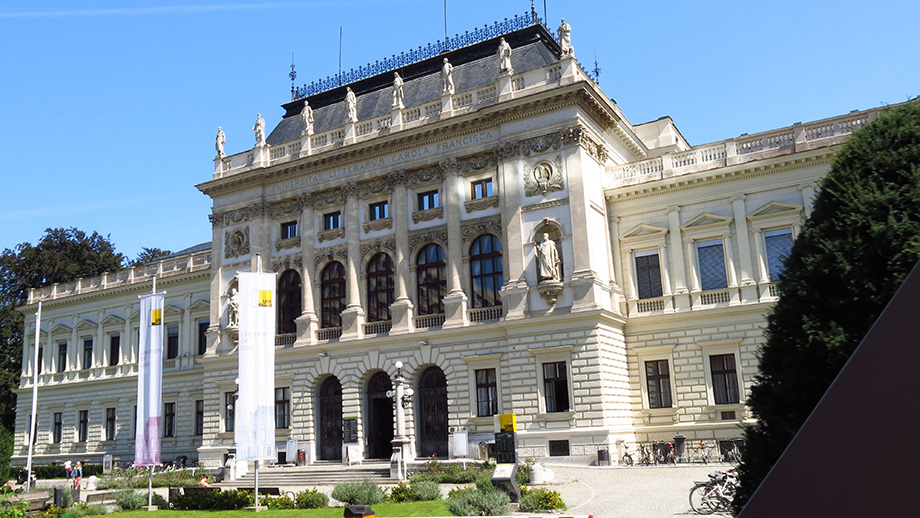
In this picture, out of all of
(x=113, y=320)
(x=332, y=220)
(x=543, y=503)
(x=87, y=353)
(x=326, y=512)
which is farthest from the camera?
(x=87, y=353)

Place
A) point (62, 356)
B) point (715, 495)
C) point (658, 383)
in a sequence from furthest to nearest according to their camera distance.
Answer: point (62, 356)
point (658, 383)
point (715, 495)

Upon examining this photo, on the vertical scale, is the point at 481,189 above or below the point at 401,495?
above

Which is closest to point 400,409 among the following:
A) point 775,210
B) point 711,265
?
point 711,265

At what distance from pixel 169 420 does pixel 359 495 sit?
2886 centimetres

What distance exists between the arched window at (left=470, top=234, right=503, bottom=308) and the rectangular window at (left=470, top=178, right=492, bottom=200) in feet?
6.27

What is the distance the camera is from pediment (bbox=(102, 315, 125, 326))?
167 ft

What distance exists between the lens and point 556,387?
1254 inches

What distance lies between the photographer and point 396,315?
118ft

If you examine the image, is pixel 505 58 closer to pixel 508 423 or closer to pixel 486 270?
pixel 486 270

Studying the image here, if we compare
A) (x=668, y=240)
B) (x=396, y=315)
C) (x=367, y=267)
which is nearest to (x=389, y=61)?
(x=367, y=267)

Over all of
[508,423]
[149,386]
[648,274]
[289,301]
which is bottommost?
[508,423]

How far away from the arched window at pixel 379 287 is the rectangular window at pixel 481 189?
5.30 meters

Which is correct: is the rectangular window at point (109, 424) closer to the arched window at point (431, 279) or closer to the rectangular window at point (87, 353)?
the rectangular window at point (87, 353)

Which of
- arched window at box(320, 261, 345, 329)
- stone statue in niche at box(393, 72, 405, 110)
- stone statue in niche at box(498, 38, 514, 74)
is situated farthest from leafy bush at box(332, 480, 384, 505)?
stone statue in niche at box(393, 72, 405, 110)
